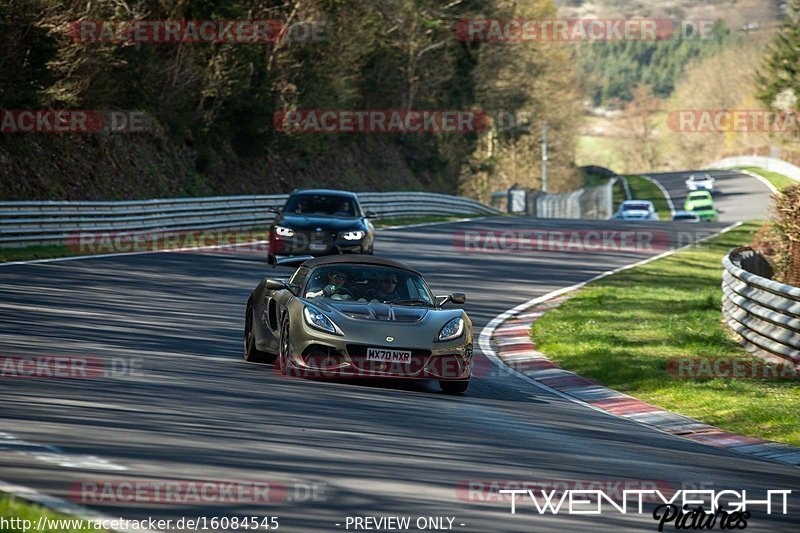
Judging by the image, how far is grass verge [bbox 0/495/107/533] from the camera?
5828 mm

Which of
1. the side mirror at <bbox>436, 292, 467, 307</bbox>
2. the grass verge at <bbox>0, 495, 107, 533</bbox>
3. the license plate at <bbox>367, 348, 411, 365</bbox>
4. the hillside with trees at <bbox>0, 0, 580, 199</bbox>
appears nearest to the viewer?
the grass verge at <bbox>0, 495, 107, 533</bbox>

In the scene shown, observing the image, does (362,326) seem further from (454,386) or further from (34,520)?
(34,520)

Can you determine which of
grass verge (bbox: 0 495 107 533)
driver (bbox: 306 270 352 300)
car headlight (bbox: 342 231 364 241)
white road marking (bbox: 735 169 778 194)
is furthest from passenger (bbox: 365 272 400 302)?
white road marking (bbox: 735 169 778 194)

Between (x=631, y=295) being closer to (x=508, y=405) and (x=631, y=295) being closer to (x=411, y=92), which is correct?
(x=508, y=405)

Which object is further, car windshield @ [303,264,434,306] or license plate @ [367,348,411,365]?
car windshield @ [303,264,434,306]

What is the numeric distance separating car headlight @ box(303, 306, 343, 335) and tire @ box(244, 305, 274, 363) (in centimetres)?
144

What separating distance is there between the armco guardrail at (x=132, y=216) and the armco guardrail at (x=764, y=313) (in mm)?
14862

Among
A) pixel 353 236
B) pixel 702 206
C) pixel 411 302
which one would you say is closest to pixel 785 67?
pixel 702 206

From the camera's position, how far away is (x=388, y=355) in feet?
42.3

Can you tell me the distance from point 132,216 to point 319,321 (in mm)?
20327

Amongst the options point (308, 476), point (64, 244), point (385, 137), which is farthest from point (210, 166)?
point (308, 476)

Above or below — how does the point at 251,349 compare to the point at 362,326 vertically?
below

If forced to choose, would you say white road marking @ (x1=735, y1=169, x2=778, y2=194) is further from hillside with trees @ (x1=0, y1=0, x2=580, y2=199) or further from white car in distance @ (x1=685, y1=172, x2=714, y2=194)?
hillside with trees @ (x1=0, y1=0, x2=580, y2=199)

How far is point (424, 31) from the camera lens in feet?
212
